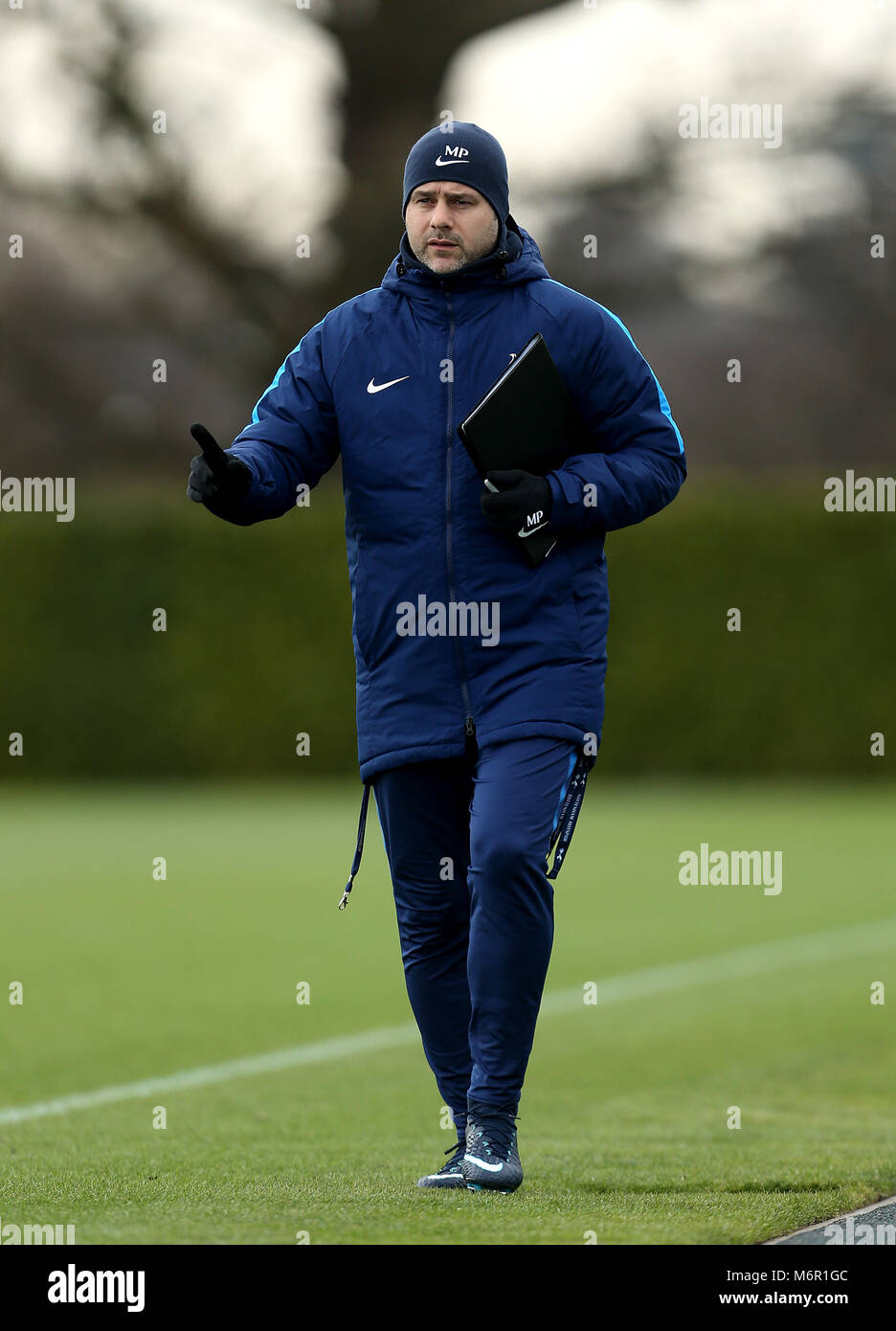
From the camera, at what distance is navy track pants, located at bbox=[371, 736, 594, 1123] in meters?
5.12

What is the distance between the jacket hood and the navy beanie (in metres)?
0.08

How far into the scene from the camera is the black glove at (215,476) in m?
5.09

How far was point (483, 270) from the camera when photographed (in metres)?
5.36

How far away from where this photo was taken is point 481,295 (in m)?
5.38

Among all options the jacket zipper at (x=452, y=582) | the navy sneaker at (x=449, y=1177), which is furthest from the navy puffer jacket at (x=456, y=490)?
the navy sneaker at (x=449, y=1177)

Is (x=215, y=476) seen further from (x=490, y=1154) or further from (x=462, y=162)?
(x=490, y=1154)

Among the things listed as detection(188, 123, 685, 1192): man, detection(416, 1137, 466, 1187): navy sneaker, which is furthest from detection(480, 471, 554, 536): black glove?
detection(416, 1137, 466, 1187): navy sneaker

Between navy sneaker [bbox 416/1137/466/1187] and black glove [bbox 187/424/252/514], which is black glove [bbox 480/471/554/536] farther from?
navy sneaker [bbox 416/1137/466/1187]

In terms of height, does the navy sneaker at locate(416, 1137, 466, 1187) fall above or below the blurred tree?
below

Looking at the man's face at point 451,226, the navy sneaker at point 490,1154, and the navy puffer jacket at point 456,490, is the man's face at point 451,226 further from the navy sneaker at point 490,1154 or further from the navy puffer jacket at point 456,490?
the navy sneaker at point 490,1154

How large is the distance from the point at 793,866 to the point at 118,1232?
11052 millimetres

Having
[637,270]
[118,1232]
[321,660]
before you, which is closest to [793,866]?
[321,660]

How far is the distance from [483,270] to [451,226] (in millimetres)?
133
